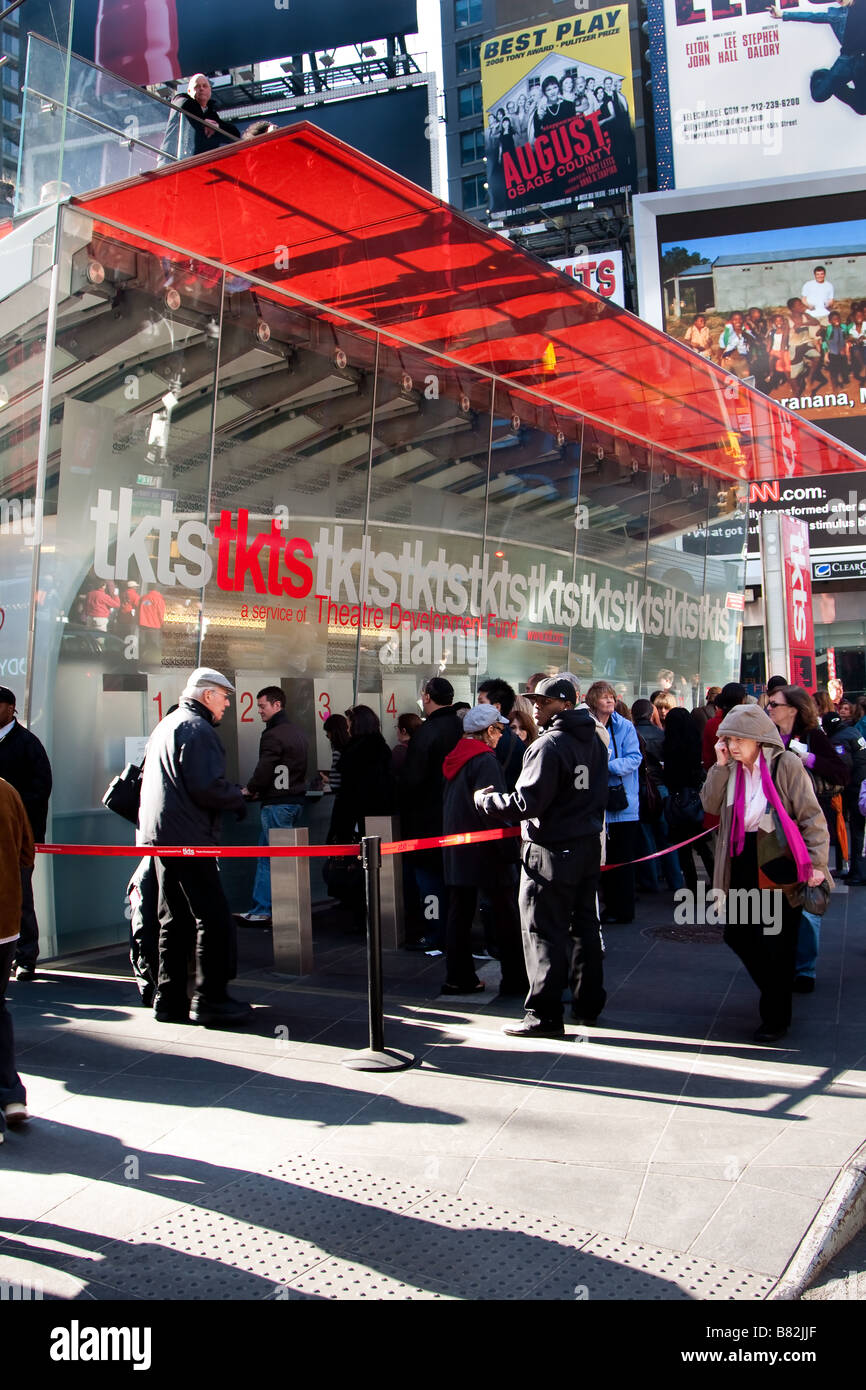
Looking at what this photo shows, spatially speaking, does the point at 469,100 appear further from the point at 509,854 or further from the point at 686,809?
the point at 509,854

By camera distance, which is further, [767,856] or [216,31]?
[216,31]

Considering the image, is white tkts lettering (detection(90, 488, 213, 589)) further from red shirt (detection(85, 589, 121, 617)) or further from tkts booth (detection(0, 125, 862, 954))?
red shirt (detection(85, 589, 121, 617))

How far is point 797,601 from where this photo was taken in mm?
16719

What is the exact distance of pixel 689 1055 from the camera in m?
5.80

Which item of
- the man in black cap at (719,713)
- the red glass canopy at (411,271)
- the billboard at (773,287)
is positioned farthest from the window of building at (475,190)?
the man in black cap at (719,713)

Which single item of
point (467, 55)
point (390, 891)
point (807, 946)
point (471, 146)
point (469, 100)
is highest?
point (467, 55)

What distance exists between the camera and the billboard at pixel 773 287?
32.2 metres

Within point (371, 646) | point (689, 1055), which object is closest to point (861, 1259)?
point (689, 1055)

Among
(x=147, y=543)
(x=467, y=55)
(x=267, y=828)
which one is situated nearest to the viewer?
(x=147, y=543)

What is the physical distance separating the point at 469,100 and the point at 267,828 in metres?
60.6

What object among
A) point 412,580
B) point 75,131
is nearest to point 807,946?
point 412,580

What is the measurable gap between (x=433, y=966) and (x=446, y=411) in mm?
6875

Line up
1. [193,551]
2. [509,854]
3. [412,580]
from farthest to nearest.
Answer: [412,580], [193,551], [509,854]

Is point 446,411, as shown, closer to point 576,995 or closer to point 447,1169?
point 576,995
